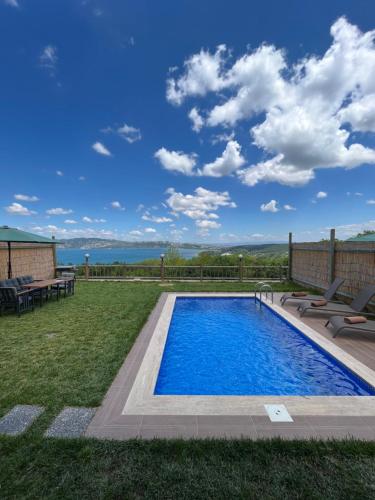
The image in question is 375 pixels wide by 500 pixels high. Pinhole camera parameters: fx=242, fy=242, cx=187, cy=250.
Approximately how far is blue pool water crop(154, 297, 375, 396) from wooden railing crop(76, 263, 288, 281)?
5.30 meters

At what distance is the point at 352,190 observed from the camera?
19000 mm

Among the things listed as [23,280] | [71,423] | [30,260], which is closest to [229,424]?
[71,423]

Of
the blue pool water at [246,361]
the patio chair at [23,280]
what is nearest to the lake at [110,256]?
the patio chair at [23,280]

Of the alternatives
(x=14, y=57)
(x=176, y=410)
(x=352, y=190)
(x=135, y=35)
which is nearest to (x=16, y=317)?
(x=176, y=410)

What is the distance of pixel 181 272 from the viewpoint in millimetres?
12680

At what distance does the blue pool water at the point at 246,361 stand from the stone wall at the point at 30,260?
6356 millimetres

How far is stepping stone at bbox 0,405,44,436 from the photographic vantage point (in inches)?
88.4

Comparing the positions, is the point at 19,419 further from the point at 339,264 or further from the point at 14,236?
the point at 339,264

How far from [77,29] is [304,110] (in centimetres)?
896

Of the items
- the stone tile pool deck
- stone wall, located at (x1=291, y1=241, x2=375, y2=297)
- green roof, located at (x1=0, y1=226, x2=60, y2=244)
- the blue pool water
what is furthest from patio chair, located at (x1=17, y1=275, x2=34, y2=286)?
stone wall, located at (x1=291, y1=241, x2=375, y2=297)

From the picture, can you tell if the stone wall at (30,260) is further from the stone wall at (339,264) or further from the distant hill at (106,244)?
the distant hill at (106,244)

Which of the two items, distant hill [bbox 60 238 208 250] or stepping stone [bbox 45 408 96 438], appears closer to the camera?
stepping stone [bbox 45 408 96 438]

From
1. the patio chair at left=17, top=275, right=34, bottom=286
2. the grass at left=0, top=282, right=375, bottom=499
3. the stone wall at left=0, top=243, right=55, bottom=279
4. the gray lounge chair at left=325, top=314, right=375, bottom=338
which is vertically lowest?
the grass at left=0, top=282, right=375, bottom=499

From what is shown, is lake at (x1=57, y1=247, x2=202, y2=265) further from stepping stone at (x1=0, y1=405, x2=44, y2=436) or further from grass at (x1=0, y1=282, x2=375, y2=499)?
grass at (x1=0, y1=282, x2=375, y2=499)
